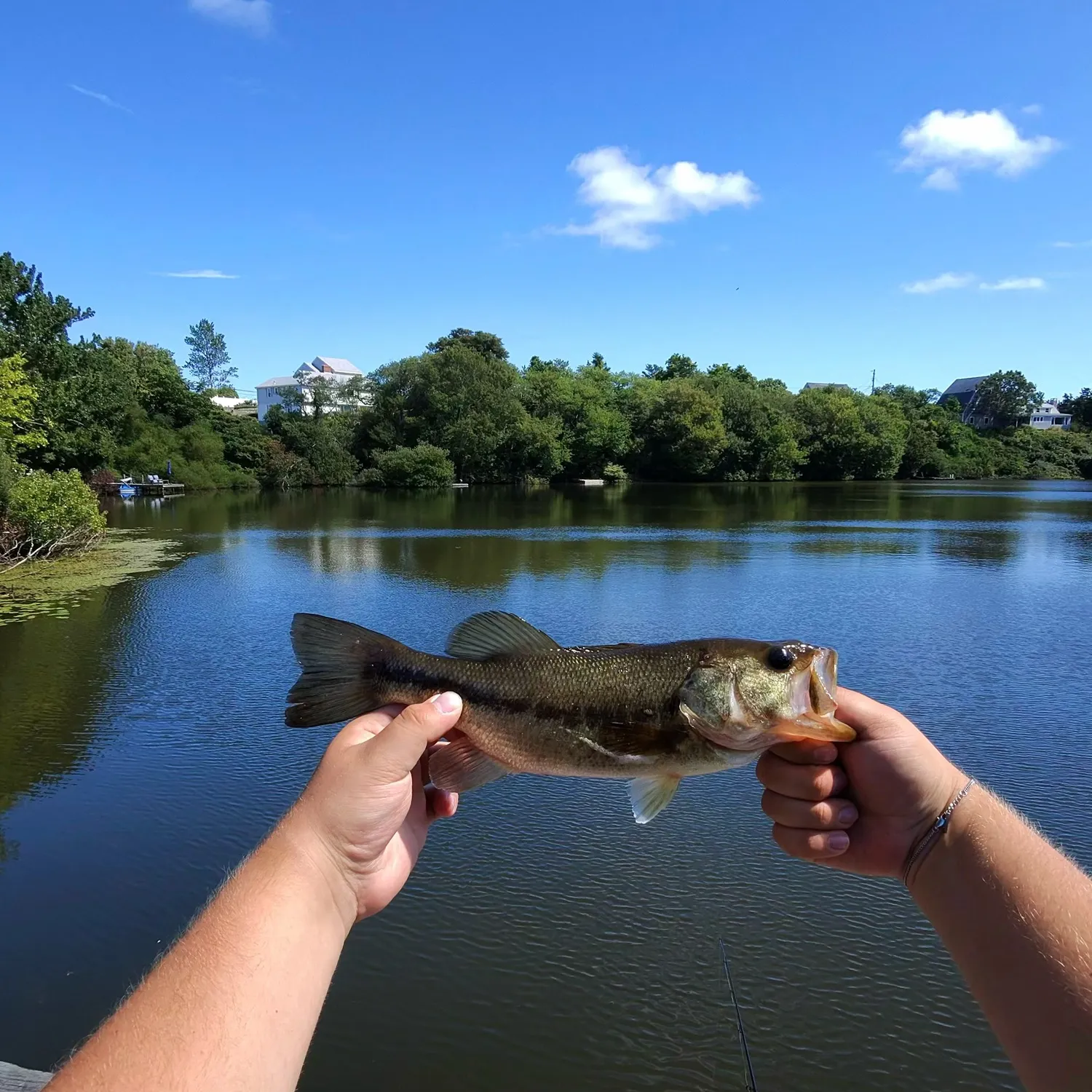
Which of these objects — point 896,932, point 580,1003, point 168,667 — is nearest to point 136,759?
point 168,667

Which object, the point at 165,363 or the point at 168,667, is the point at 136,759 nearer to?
the point at 168,667

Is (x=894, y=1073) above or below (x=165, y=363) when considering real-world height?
below

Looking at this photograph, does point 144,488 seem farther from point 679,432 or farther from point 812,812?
point 812,812

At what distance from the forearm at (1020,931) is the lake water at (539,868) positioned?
404 centimetres

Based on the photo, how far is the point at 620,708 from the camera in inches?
104

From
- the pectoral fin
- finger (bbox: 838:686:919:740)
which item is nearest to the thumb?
finger (bbox: 838:686:919:740)

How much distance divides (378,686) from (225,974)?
112 centimetres

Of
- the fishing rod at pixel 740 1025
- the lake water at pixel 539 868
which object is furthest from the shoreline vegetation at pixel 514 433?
the fishing rod at pixel 740 1025

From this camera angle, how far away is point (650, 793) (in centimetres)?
271

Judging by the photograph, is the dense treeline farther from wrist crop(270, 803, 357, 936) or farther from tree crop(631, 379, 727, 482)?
wrist crop(270, 803, 357, 936)

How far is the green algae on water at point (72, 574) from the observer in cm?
1966

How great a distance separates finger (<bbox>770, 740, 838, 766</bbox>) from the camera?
8.45 ft

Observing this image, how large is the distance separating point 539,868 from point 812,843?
588 cm

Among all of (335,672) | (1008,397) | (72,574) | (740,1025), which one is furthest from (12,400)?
(1008,397)
